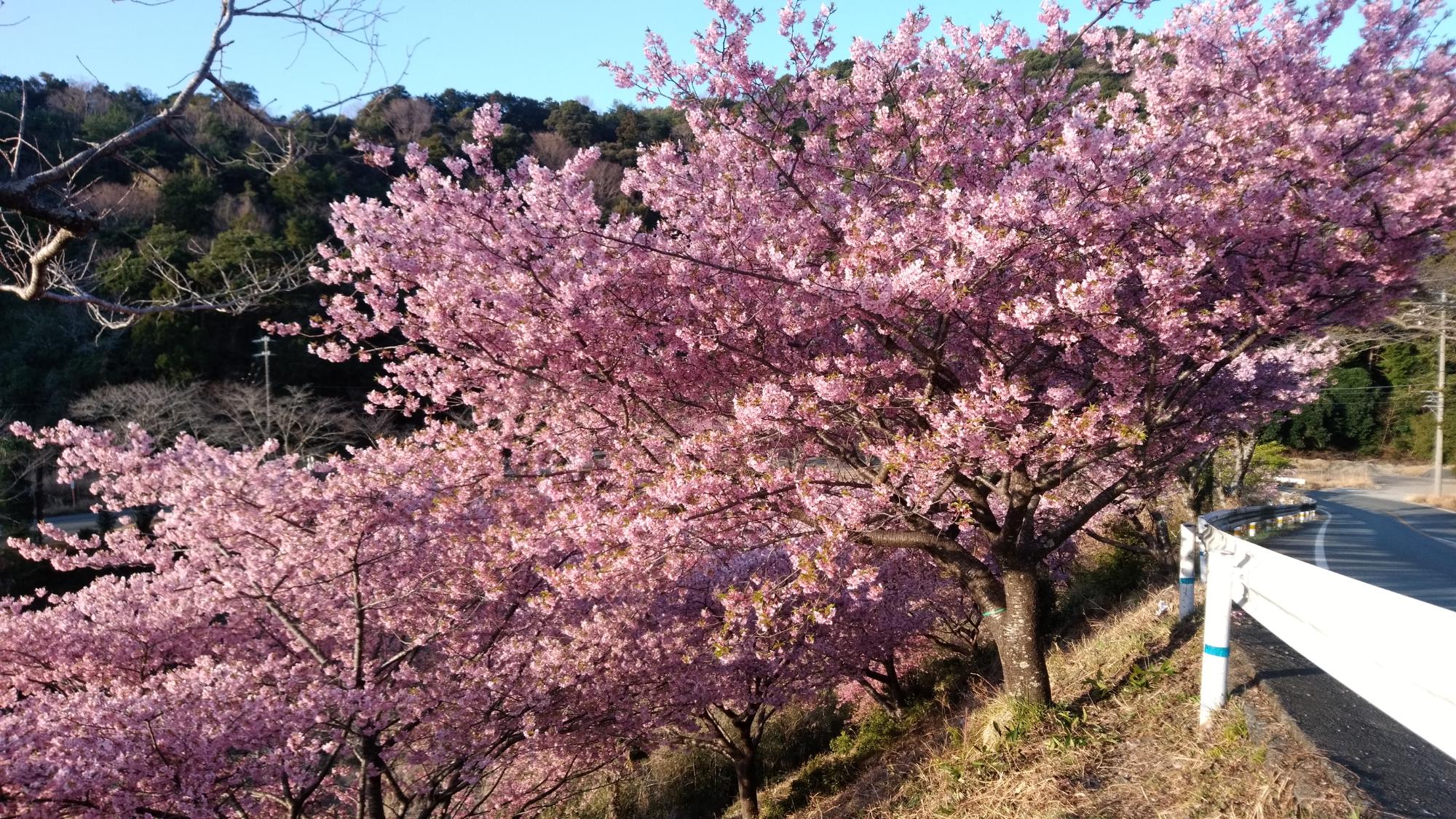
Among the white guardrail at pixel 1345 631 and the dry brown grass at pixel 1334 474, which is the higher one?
the white guardrail at pixel 1345 631

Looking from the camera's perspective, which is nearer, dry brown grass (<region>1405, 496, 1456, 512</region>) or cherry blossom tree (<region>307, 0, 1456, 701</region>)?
cherry blossom tree (<region>307, 0, 1456, 701</region>)

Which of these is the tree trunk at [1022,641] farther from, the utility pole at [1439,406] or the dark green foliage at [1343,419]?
the dark green foliage at [1343,419]

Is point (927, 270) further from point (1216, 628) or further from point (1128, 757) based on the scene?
point (1128, 757)

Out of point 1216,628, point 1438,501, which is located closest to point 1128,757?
point 1216,628

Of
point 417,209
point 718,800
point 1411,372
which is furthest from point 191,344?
point 1411,372

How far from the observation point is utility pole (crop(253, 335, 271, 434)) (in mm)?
23928

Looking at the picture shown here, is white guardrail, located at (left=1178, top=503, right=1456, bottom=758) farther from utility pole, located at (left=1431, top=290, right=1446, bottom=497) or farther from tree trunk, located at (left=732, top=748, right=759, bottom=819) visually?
utility pole, located at (left=1431, top=290, right=1446, bottom=497)

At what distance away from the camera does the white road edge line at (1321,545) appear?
9.58m

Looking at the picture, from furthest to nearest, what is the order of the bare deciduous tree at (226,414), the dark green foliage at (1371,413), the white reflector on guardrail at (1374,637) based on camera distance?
the dark green foliage at (1371,413), the bare deciduous tree at (226,414), the white reflector on guardrail at (1374,637)

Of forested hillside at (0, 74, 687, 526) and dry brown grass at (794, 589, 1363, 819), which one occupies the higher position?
forested hillside at (0, 74, 687, 526)

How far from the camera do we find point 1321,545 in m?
11.8

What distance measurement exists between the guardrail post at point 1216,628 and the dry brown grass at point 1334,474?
3157cm

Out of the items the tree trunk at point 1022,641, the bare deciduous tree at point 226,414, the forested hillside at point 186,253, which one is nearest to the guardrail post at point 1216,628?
the tree trunk at point 1022,641

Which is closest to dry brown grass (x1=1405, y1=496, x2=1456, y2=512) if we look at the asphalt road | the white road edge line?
the white road edge line
